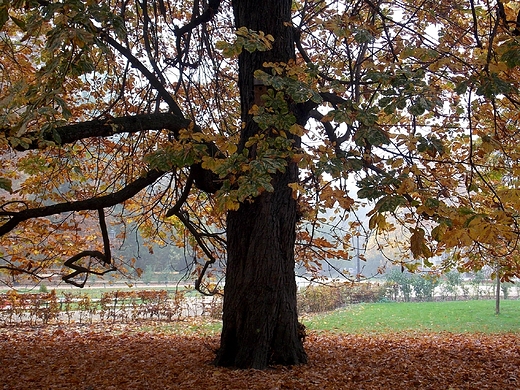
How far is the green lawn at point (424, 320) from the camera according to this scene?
1223cm

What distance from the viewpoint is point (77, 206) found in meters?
4.55

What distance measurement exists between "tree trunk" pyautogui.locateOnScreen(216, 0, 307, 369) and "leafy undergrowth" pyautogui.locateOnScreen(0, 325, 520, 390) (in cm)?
21

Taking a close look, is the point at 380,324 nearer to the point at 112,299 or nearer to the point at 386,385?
the point at 112,299

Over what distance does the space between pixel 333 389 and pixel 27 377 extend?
2765 millimetres

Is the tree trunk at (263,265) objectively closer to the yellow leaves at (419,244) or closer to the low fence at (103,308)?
the yellow leaves at (419,244)

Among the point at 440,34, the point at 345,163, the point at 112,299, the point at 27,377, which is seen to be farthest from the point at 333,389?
the point at 112,299

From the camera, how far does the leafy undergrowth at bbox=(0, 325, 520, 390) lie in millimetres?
3736

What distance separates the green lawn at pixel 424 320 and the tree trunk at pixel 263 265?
23.5 ft

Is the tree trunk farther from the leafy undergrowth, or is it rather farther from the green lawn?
the green lawn

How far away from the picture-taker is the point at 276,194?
4414 mm

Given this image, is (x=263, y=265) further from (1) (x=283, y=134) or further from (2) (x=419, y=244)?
(2) (x=419, y=244)

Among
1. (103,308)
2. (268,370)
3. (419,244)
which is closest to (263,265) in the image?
(268,370)

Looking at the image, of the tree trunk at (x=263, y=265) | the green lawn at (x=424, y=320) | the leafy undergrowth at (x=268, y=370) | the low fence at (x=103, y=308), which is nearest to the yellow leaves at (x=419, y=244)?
the leafy undergrowth at (x=268, y=370)

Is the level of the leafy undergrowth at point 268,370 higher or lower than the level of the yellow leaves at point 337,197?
lower
